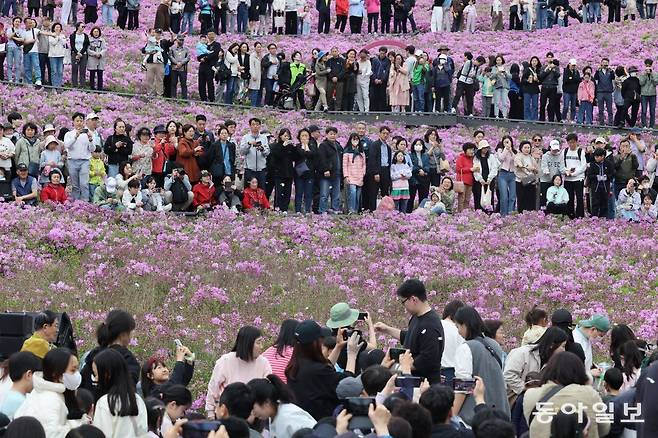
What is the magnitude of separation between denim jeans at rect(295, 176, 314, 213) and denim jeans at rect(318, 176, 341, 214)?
0.71ft

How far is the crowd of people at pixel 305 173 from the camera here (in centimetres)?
2688

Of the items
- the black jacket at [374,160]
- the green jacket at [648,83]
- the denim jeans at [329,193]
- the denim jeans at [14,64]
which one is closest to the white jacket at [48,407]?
the denim jeans at [329,193]

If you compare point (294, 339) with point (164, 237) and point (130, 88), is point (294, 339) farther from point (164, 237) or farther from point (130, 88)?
point (130, 88)

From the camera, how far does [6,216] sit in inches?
A: 1005

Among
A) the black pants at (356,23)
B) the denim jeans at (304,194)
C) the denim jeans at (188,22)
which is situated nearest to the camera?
the denim jeans at (304,194)

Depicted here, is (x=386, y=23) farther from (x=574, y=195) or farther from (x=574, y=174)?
(x=574, y=174)

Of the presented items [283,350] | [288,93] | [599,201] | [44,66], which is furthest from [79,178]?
[283,350]

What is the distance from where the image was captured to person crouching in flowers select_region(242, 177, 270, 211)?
27.9m

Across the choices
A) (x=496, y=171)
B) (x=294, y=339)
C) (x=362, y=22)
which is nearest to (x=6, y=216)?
(x=496, y=171)

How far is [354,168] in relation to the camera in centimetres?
2878

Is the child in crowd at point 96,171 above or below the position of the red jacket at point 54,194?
above

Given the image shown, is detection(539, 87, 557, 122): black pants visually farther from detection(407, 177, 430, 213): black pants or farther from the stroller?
detection(407, 177, 430, 213): black pants

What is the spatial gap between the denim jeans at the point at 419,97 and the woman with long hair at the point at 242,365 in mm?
23720

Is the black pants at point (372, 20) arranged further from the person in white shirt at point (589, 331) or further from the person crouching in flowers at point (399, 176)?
the person in white shirt at point (589, 331)
